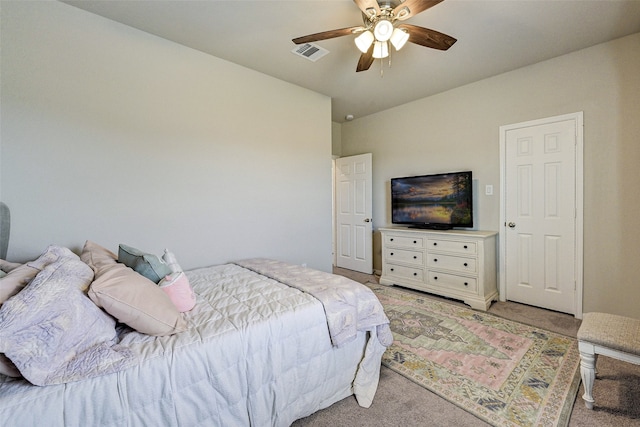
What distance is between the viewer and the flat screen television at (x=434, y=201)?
3.48 meters

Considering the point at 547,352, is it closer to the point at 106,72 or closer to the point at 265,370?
the point at 265,370

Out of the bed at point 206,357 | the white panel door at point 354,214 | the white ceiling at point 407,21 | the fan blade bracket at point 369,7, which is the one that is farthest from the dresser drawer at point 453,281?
the fan blade bracket at point 369,7

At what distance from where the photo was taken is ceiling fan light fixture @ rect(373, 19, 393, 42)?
194 centimetres

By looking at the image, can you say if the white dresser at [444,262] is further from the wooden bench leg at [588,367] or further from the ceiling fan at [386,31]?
the ceiling fan at [386,31]

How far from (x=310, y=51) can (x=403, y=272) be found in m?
2.94

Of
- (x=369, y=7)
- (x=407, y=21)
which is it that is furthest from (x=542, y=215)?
(x=369, y=7)

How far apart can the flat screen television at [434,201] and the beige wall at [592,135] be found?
21 cm

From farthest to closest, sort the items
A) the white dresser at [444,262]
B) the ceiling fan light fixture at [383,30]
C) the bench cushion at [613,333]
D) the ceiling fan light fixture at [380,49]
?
the white dresser at [444,262] → the ceiling fan light fixture at [380,49] → the ceiling fan light fixture at [383,30] → the bench cushion at [613,333]

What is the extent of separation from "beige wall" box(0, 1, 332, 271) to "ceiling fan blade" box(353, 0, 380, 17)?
167 centimetres

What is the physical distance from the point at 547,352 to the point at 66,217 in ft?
12.8

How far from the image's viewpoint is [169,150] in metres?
2.59

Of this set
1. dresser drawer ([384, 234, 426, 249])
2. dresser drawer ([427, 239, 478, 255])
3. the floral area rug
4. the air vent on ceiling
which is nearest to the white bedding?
the floral area rug

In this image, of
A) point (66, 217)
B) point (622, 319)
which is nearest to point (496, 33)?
point (622, 319)

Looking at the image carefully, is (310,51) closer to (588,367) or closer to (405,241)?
(405,241)
